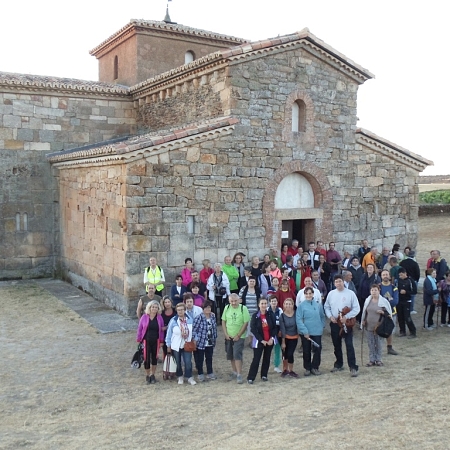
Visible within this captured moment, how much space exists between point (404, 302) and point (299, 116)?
5.87 meters

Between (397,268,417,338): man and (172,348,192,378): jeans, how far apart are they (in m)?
4.62

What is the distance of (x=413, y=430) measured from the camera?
19.6 feet

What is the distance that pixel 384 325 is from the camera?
8492 mm

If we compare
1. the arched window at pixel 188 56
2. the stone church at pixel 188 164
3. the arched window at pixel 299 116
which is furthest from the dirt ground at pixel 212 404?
the arched window at pixel 188 56

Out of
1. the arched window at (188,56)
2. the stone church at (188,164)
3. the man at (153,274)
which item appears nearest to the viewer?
the man at (153,274)

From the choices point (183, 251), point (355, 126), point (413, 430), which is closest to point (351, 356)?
point (413, 430)

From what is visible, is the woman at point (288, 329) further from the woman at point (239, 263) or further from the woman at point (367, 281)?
the woman at point (239, 263)

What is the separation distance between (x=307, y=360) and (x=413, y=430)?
256 centimetres

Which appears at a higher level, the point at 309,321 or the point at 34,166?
the point at 34,166

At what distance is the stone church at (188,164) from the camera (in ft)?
39.4

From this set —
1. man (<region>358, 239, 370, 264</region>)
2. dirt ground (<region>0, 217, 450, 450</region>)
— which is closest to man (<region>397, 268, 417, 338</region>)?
dirt ground (<region>0, 217, 450, 450</region>)

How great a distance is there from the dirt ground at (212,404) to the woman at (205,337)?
260 mm

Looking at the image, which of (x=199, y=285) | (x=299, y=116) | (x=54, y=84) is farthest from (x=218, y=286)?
(x=54, y=84)

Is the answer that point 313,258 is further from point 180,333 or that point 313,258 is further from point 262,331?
point 180,333
